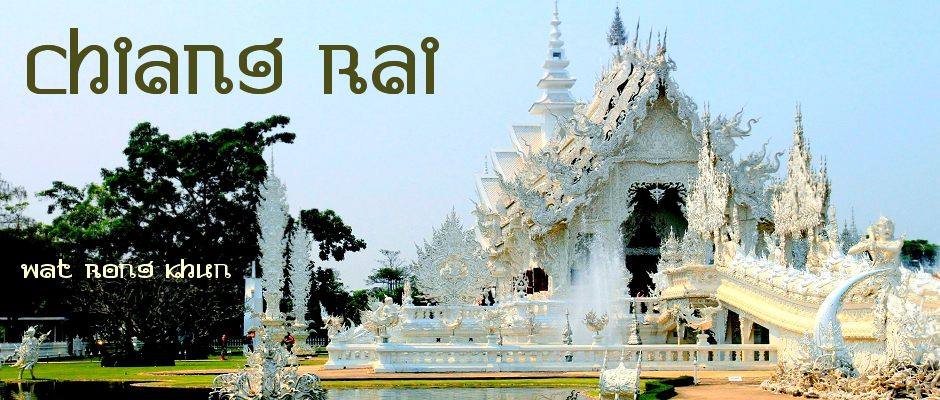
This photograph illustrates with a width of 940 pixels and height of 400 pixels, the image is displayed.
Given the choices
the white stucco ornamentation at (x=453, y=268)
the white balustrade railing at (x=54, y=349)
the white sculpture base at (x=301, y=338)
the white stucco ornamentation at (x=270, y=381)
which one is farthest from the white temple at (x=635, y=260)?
the white balustrade railing at (x=54, y=349)

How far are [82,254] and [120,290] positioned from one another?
5.50m

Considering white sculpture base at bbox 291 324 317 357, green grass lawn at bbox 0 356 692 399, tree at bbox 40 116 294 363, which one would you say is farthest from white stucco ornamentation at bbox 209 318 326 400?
tree at bbox 40 116 294 363

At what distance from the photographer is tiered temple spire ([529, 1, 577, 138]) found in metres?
44.2

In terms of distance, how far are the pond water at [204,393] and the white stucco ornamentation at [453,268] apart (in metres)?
9.16

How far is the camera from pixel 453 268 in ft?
90.3

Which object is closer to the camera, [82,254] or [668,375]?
[668,375]

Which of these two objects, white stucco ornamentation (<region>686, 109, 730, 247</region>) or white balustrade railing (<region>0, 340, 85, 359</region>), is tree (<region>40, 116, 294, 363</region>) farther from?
white stucco ornamentation (<region>686, 109, 730, 247</region>)

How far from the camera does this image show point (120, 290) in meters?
35.8

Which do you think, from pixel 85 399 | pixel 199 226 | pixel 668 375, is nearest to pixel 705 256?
pixel 668 375

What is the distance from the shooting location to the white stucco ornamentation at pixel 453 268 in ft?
90.1

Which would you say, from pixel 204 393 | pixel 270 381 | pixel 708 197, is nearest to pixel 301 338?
pixel 708 197

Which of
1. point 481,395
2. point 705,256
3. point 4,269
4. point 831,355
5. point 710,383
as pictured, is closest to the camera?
point 831,355

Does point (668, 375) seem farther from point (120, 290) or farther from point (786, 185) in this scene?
point (120, 290)

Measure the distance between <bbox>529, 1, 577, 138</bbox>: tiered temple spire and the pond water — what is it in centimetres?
2637
